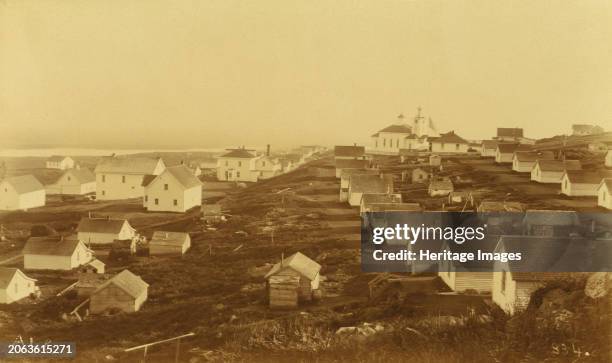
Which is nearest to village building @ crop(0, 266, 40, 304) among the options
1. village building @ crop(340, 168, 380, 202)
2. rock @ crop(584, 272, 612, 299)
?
village building @ crop(340, 168, 380, 202)

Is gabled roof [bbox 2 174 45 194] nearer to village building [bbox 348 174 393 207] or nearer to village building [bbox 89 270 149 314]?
village building [bbox 89 270 149 314]

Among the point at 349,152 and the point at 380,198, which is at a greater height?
the point at 349,152

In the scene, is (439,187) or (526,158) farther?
(526,158)

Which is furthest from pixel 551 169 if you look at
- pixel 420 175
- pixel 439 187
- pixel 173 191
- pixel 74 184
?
pixel 74 184

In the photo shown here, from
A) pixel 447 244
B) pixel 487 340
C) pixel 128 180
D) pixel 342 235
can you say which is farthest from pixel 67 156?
pixel 487 340

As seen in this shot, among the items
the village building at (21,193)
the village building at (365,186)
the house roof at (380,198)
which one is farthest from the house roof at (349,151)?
the village building at (21,193)

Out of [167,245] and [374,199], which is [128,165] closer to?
[167,245]

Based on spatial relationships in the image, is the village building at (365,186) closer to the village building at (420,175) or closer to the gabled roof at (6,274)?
the village building at (420,175)
